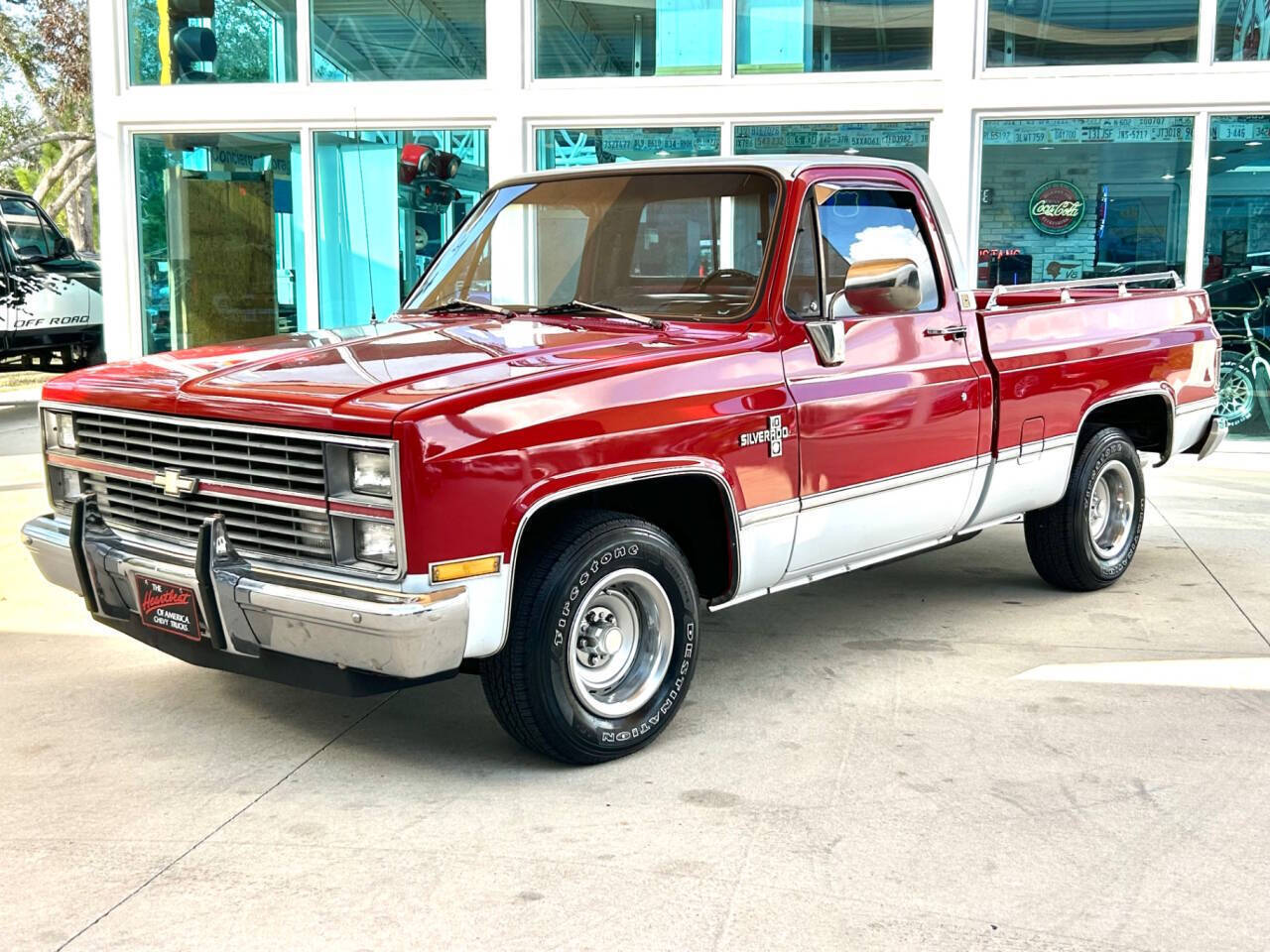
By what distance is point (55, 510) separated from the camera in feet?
16.0

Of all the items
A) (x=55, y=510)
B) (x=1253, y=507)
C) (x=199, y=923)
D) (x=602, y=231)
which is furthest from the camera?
(x=1253, y=507)

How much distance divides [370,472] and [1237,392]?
9607 mm

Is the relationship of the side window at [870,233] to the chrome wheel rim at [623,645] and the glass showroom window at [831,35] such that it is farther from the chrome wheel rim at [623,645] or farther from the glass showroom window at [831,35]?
the glass showroom window at [831,35]

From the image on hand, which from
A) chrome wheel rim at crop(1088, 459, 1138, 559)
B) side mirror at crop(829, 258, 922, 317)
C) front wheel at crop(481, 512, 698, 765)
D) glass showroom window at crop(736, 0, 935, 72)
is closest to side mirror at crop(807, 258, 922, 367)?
side mirror at crop(829, 258, 922, 317)

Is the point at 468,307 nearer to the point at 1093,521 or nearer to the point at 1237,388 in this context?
the point at 1093,521

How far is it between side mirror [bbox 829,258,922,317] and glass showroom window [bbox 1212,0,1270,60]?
7318 mm

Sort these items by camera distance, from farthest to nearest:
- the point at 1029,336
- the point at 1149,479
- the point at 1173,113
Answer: the point at 1173,113
the point at 1149,479
the point at 1029,336

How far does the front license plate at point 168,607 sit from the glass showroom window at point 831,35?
28.9 ft

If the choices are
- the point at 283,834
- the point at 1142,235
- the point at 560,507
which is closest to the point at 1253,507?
the point at 1142,235

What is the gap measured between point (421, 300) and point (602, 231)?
2.78 feet

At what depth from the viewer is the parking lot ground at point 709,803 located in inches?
130

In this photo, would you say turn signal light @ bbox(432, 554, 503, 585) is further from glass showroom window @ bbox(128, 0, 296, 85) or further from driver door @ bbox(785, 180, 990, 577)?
glass showroom window @ bbox(128, 0, 296, 85)

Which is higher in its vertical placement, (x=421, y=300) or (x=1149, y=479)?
(x=421, y=300)

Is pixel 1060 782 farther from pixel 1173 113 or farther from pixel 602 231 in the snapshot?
→ pixel 1173 113
